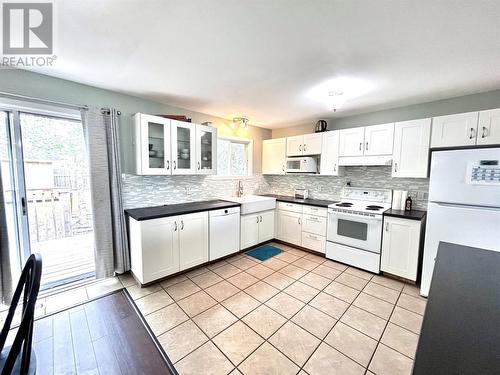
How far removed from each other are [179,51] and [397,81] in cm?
220

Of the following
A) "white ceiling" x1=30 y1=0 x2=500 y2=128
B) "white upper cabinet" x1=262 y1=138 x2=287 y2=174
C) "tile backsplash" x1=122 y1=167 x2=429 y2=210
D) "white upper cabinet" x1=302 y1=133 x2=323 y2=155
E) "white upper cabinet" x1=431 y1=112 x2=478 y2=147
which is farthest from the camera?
"white upper cabinet" x1=262 y1=138 x2=287 y2=174

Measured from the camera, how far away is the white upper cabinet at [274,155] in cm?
412

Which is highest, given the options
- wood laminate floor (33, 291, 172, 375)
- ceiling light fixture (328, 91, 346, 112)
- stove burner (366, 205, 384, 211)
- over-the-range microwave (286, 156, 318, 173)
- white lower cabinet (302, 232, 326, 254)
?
ceiling light fixture (328, 91, 346, 112)

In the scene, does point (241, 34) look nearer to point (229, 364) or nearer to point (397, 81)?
point (397, 81)

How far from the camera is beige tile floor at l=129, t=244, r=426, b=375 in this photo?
1.52 metres

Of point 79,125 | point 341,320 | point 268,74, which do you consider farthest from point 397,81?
point 79,125

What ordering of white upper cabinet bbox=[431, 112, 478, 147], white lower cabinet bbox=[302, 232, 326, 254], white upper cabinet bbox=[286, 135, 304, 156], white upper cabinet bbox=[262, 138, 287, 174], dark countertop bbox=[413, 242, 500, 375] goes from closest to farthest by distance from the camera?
1. dark countertop bbox=[413, 242, 500, 375]
2. white upper cabinet bbox=[431, 112, 478, 147]
3. white lower cabinet bbox=[302, 232, 326, 254]
4. white upper cabinet bbox=[286, 135, 304, 156]
5. white upper cabinet bbox=[262, 138, 287, 174]

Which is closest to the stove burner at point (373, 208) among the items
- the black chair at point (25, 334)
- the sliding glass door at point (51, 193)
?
the black chair at point (25, 334)

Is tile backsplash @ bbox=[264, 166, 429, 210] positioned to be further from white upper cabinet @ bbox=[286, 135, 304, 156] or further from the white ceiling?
the white ceiling

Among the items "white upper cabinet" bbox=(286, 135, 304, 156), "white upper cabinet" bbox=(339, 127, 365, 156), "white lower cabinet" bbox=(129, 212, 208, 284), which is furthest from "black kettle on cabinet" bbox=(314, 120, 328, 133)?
"white lower cabinet" bbox=(129, 212, 208, 284)

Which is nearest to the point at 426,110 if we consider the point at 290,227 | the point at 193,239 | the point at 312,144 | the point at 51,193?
the point at 312,144

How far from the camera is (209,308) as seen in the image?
209 centimetres

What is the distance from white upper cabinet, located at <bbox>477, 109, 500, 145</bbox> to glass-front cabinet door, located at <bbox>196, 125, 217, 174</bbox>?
3246mm

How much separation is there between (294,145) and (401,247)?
91.0 inches
